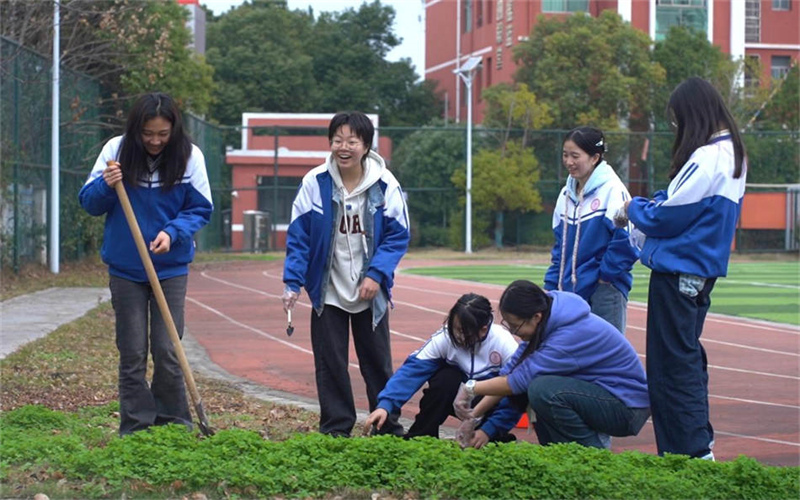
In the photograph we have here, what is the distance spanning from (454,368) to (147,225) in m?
1.85

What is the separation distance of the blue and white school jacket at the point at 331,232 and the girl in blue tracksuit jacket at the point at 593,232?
3.42ft

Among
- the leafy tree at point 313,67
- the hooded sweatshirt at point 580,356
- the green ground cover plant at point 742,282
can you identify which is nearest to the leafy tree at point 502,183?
the green ground cover plant at point 742,282

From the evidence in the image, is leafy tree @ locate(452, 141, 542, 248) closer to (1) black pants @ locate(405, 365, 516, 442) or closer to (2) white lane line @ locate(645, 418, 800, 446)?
(2) white lane line @ locate(645, 418, 800, 446)

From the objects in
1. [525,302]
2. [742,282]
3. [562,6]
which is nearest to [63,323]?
[525,302]

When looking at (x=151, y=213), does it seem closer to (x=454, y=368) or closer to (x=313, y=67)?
(x=454, y=368)

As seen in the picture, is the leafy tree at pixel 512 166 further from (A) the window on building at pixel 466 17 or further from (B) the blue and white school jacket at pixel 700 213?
(B) the blue and white school jacket at pixel 700 213

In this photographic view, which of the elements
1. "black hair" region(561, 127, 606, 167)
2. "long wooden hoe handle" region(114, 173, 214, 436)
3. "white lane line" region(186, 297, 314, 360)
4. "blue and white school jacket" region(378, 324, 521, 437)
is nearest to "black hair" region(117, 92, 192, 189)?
"long wooden hoe handle" region(114, 173, 214, 436)

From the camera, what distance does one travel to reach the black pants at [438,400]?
6.62 metres

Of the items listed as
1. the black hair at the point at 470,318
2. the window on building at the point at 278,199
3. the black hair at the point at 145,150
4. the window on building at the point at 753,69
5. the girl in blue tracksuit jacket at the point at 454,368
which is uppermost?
the window on building at the point at 753,69

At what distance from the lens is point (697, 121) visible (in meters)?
6.04

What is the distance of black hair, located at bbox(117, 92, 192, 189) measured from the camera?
21.4 feet

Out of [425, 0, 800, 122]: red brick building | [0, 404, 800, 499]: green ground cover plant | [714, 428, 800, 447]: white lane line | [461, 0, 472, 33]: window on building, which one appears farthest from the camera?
[461, 0, 472, 33]: window on building

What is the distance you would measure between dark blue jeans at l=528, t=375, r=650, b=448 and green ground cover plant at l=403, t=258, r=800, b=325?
9069mm

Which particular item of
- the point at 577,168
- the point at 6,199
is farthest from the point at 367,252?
the point at 6,199
